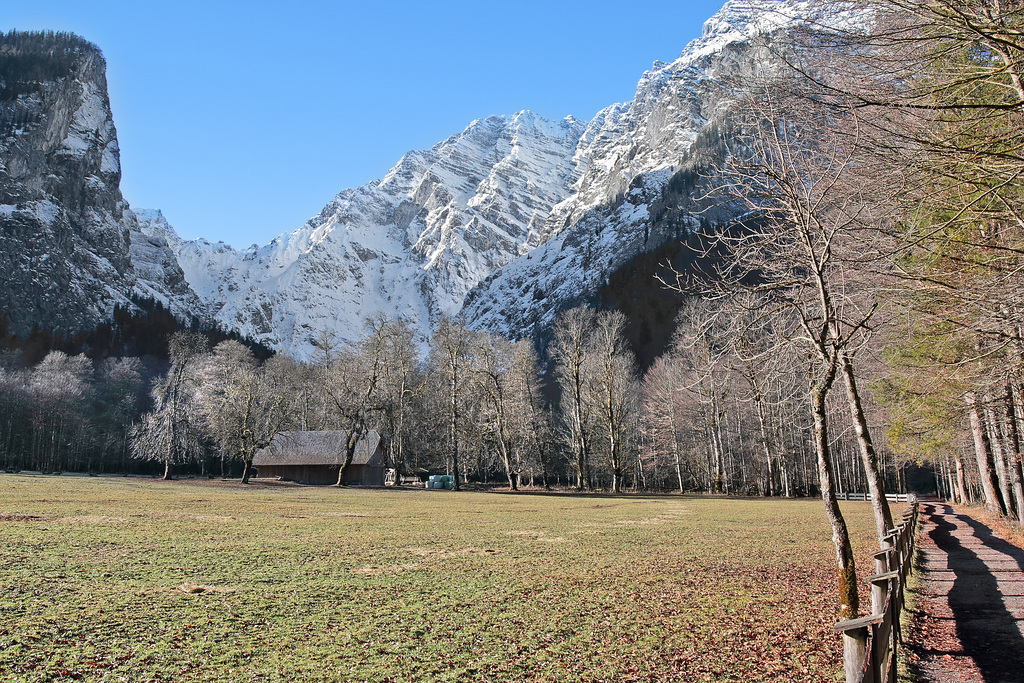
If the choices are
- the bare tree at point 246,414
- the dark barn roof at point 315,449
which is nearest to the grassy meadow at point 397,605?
the bare tree at point 246,414

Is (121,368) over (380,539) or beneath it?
over

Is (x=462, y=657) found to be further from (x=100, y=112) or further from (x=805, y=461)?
(x=100, y=112)

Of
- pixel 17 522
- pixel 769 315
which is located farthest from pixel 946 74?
pixel 17 522

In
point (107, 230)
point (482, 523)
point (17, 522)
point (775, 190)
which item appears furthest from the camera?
point (107, 230)

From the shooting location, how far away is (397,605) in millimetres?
7664

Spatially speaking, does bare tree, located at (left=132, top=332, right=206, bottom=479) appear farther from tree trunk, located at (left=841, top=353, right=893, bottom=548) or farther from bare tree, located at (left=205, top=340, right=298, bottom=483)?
tree trunk, located at (left=841, top=353, right=893, bottom=548)

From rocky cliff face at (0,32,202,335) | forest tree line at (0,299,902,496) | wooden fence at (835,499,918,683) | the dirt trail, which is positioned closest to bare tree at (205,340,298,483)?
forest tree line at (0,299,902,496)

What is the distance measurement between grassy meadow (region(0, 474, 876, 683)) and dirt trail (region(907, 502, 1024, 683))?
102 centimetres

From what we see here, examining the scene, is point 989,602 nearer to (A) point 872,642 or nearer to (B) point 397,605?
(A) point 872,642

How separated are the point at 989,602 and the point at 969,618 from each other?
4.26 feet

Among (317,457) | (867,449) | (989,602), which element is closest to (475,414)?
(317,457)

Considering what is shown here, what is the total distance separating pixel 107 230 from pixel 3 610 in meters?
160

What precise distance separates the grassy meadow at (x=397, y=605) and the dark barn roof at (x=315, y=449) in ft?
120

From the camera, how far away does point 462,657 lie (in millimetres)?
5898
